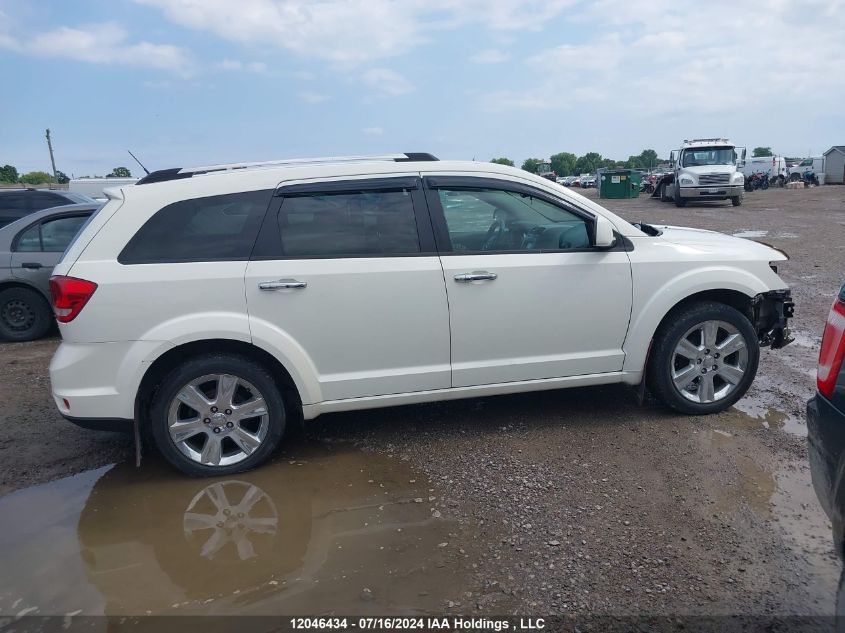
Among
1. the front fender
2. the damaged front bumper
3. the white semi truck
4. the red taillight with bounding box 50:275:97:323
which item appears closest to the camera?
the red taillight with bounding box 50:275:97:323

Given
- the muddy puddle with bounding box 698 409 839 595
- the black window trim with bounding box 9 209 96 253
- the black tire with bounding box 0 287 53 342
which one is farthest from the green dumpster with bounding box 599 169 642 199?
the muddy puddle with bounding box 698 409 839 595

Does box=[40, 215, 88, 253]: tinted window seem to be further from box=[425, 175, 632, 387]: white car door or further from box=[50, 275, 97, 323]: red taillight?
box=[425, 175, 632, 387]: white car door

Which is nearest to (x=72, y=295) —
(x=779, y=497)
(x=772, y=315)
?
(x=779, y=497)

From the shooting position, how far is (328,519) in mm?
3498

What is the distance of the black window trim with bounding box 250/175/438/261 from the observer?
13.0 feet

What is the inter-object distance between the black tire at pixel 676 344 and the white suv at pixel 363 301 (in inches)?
0.6

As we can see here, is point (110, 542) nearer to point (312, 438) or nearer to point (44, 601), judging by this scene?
point (44, 601)

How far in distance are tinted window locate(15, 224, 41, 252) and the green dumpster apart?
3250 cm

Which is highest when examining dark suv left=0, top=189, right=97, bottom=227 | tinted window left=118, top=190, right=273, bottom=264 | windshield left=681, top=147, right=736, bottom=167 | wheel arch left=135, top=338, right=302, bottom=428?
windshield left=681, top=147, right=736, bottom=167

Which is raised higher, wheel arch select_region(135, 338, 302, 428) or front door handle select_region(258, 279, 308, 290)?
front door handle select_region(258, 279, 308, 290)

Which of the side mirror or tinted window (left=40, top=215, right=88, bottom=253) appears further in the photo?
tinted window (left=40, top=215, right=88, bottom=253)

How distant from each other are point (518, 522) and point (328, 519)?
1.02m

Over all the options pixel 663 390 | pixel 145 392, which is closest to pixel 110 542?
pixel 145 392

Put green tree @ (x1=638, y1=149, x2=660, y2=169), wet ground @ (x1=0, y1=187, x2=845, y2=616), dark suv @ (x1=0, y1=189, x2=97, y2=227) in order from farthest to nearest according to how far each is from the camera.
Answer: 1. green tree @ (x1=638, y1=149, x2=660, y2=169)
2. dark suv @ (x1=0, y1=189, x2=97, y2=227)
3. wet ground @ (x1=0, y1=187, x2=845, y2=616)
